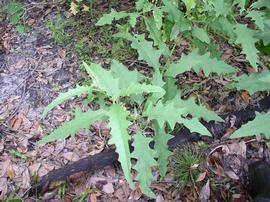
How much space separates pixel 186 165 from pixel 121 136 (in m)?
1.28

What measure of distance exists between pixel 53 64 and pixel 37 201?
63.8 inches

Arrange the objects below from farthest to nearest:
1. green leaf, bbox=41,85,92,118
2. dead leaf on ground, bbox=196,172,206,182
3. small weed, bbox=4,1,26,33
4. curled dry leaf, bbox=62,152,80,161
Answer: small weed, bbox=4,1,26,33 → curled dry leaf, bbox=62,152,80,161 → dead leaf on ground, bbox=196,172,206,182 → green leaf, bbox=41,85,92,118

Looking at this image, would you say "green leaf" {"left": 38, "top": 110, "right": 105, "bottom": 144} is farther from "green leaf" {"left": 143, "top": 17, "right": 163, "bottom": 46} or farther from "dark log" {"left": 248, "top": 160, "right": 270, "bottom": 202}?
"dark log" {"left": 248, "top": 160, "right": 270, "bottom": 202}

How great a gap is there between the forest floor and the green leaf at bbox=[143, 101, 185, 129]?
0.93 metres

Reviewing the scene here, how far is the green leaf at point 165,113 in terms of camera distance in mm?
2483

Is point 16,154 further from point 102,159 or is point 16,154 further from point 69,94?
point 69,94

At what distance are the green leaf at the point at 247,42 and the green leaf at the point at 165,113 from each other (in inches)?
36.0

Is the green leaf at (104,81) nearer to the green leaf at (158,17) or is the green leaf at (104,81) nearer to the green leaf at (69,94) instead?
the green leaf at (69,94)

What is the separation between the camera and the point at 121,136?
7.09 ft

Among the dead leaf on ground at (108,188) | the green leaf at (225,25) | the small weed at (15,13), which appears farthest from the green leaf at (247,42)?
the small weed at (15,13)

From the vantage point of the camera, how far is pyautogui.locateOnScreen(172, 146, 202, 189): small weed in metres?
3.23

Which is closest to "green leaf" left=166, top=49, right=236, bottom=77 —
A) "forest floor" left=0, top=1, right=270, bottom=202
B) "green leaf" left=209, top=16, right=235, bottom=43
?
"green leaf" left=209, top=16, right=235, bottom=43

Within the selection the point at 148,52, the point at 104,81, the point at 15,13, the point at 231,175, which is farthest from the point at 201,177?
the point at 15,13

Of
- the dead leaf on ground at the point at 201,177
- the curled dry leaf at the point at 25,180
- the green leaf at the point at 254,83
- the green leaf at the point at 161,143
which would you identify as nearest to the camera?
the green leaf at the point at 161,143
